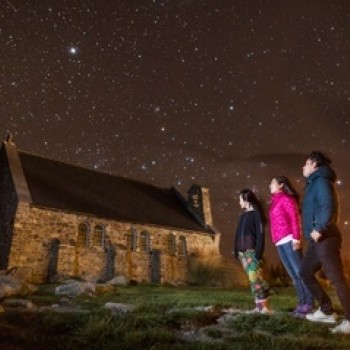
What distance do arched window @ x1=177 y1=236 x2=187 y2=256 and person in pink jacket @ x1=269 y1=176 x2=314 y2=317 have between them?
66.8 ft

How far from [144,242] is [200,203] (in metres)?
7.75

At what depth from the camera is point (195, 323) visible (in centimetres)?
539

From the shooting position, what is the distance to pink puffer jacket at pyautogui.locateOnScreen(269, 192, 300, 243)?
6.57 m

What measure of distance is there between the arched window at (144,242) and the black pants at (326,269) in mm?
19833

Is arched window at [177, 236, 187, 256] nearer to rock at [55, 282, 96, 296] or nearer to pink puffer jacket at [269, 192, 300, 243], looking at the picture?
rock at [55, 282, 96, 296]

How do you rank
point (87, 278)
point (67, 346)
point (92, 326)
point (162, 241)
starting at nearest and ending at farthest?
point (67, 346)
point (92, 326)
point (87, 278)
point (162, 241)

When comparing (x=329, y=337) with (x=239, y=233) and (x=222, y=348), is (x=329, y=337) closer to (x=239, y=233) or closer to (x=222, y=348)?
(x=222, y=348)

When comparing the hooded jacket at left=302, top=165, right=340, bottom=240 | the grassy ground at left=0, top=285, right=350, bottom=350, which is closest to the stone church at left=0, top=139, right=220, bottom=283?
the grassy ground at left=0, top=285, right=350, bottom=350

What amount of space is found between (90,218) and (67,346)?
19.4 m

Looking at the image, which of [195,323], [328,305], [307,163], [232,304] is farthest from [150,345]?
[232,304]

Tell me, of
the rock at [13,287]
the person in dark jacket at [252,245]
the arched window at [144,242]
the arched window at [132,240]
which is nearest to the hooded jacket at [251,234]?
the person in dark jacket at [252,245]

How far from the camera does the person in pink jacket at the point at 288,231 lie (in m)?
6.41

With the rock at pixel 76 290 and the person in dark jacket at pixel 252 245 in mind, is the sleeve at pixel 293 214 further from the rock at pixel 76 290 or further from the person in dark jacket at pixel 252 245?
the rock at pixel 76 290

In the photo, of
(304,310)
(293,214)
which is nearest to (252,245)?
(293,214)
